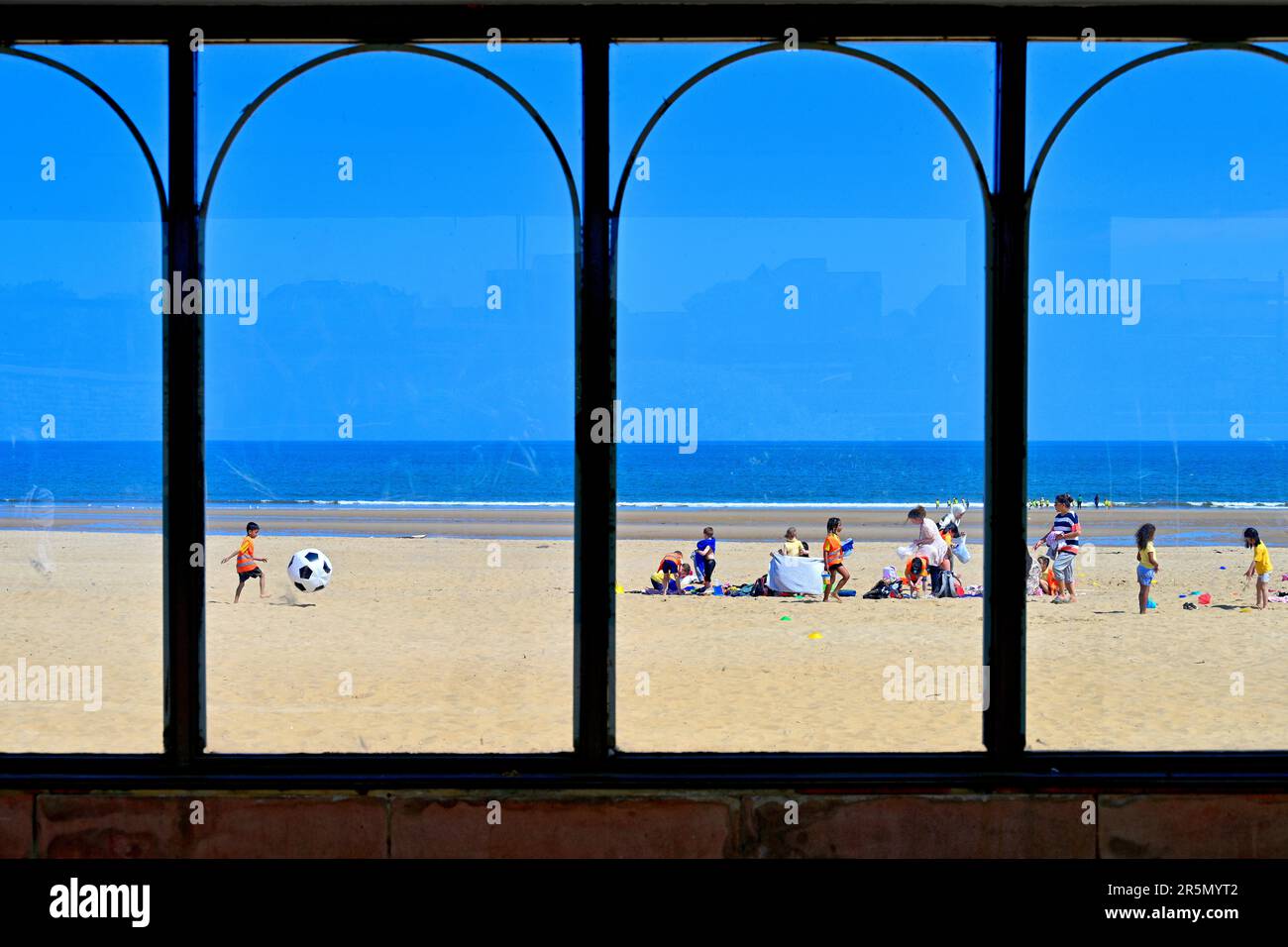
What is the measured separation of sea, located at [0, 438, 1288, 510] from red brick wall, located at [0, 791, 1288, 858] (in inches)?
1403

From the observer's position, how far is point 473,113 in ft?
246

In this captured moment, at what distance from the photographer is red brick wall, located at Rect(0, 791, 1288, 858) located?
3398mm

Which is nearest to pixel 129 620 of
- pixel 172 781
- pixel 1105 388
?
pixel 172 781

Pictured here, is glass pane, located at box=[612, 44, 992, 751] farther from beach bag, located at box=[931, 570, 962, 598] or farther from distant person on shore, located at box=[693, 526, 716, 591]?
distant person on shore, located at box=[693, 526, 716, 591]

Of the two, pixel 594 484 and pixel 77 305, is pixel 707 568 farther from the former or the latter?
pixel 77 305

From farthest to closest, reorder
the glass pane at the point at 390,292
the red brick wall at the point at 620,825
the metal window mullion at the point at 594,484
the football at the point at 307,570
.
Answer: the glass pane at the point at 390,292 < the football at the point at 307,570 < the metal window mullion at the point at 594,484 < the red brick wall at the point at 620,825

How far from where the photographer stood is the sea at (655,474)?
47.6 m

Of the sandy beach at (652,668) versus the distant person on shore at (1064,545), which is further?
the distant person on shore at (1064,545)

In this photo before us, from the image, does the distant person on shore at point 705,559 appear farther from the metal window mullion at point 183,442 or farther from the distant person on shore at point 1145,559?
the metal window mullion at point 183,442

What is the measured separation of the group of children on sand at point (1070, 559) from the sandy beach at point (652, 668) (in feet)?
0.92

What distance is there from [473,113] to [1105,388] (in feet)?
133

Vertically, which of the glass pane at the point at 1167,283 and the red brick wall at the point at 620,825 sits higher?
the glass pane at the point at 1167,283

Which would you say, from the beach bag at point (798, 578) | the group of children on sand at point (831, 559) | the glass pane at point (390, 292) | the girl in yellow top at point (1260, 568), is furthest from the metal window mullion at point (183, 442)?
the glass pane at point (390, 292)
